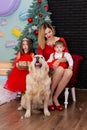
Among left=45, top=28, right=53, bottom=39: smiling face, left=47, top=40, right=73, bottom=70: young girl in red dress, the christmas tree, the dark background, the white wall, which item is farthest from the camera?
the white wall

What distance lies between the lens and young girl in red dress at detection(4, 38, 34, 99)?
3.80m

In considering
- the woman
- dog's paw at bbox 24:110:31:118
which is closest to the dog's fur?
dog's paw at bbox 24:110:31:118

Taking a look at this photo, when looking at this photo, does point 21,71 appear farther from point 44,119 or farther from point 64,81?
point 44,119

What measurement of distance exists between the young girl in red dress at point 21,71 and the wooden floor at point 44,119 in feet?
0.86

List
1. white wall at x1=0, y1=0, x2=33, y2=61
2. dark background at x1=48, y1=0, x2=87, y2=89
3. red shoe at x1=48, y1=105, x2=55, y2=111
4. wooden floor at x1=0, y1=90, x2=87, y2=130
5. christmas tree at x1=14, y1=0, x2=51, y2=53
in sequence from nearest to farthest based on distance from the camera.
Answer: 1. wooden floor at x1=0, y1=90, x2=87, y2=130
2. red shoe at x1=48, y1=105, x2=55, y2=111
3. christmas tree at x1=14, y1=0, x2=51, y2=53
4. dark background at x1=48, y1=0, x2=87, y2=89
5. white wall at x1=0, y1=0, x2=33, y2=61

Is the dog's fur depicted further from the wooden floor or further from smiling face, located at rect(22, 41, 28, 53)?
smiling face, located at rect(22, 41, 28, 53)

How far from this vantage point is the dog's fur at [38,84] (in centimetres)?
319

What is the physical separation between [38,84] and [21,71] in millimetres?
680

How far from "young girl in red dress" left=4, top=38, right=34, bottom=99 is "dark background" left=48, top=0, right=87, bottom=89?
1.15 metres

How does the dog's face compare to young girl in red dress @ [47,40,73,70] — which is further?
young girl in red dress @ [47,40,73,70]

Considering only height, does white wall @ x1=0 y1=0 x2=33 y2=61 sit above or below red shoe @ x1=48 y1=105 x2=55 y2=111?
above

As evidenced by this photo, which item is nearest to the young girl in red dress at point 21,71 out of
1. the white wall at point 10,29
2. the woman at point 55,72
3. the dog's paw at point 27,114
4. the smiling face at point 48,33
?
the woman at point 55,72

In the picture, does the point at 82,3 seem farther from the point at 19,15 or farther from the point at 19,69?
the point at 19,69

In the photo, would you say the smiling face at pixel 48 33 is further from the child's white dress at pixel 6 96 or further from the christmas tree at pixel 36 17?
the child's white dress at pixel 6 96
